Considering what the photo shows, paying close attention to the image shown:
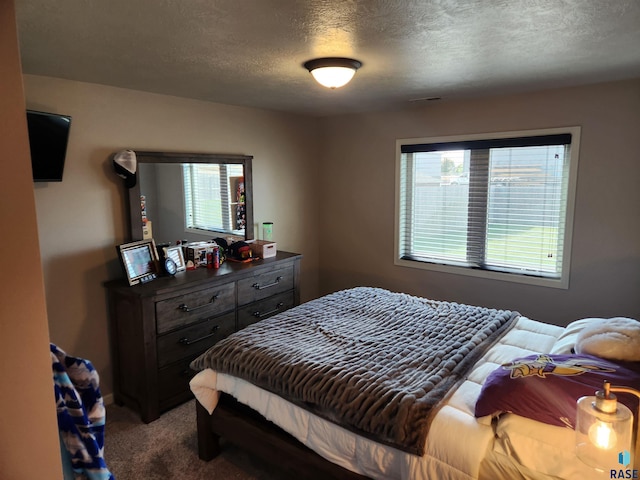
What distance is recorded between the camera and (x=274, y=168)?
13.8 ft

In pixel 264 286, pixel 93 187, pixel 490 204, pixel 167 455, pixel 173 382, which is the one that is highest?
pixel 93 187

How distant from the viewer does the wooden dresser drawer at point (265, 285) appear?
336 centimetres

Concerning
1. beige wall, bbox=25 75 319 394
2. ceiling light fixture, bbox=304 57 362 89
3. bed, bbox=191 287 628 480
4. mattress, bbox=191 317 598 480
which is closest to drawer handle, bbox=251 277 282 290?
bed, bbox=191 287 628 480

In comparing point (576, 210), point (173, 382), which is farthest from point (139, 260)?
point (576, 210)

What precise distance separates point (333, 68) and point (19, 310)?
74.9 inches

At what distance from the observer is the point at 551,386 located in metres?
1.61

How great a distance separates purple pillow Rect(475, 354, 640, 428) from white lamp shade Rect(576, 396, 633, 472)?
0.50m

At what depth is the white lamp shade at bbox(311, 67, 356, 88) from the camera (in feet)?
7.54

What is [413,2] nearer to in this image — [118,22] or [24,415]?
[118,22]

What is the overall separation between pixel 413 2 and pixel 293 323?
1.85m

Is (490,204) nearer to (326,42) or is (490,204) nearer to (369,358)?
(369,358)

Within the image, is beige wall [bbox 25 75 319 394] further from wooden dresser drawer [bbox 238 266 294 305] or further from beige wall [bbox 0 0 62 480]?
beige wall [bbox 0 0 62 480]

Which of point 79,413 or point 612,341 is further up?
point 79,413

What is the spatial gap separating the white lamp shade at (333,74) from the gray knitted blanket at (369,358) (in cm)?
144
